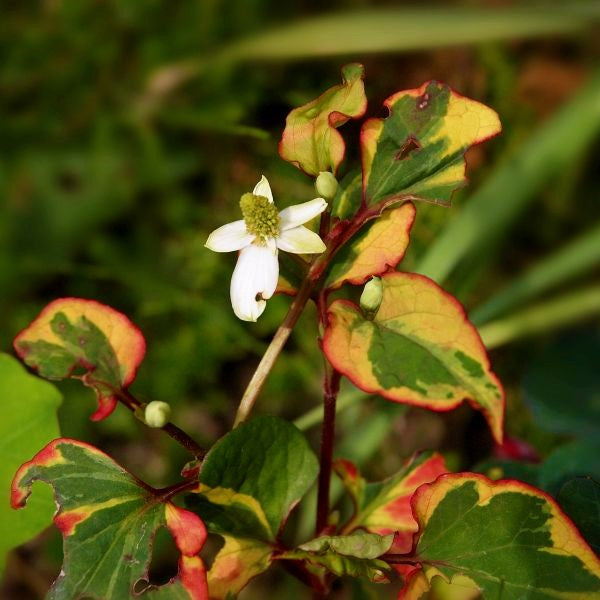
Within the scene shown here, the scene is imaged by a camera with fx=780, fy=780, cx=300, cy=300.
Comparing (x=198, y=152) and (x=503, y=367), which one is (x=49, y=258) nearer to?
(x=198, y=152)

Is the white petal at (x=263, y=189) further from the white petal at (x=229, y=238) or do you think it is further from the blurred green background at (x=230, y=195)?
the blurred green background at (x=230, y=195)

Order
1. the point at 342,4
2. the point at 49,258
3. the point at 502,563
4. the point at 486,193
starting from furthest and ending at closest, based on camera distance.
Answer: the point at 342,4
the point at 49,258
the point at 486,193
the point at 502,563

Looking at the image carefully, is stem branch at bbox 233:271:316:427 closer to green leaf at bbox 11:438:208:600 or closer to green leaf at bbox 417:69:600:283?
green leaf at bbox 11:438:208:600

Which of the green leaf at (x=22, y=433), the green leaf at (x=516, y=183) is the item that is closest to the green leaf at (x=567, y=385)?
the green leaf at (x=516, y=183)

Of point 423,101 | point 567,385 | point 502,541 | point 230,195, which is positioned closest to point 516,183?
point 567,385

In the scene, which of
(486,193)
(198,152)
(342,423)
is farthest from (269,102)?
Result: (342,423)

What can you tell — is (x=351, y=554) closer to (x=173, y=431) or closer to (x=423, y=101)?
(x=173, y=431)
